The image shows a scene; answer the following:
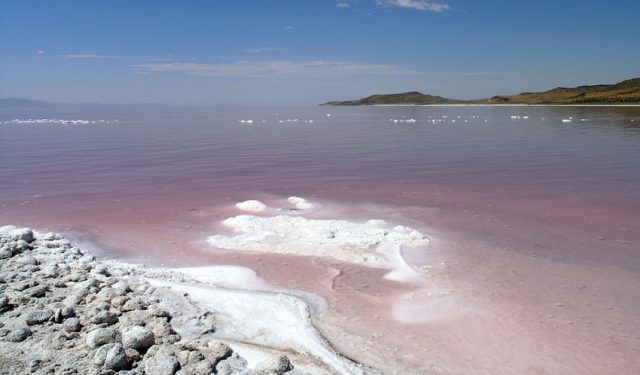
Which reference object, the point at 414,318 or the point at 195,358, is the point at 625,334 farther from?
the point at 195,358

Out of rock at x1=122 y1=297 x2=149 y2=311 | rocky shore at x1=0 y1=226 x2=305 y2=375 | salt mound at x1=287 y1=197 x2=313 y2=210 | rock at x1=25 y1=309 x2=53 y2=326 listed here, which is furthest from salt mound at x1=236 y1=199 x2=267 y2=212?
rock at x1=25 y1=309 x2=53 y2=326

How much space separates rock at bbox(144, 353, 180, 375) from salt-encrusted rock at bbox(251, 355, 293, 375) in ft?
2.51

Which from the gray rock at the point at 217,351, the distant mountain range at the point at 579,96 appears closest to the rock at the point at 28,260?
the gray rock at the point at 217,351

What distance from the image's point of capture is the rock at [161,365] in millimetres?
4520

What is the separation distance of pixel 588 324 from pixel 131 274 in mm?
6300

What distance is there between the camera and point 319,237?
8953 millimetres

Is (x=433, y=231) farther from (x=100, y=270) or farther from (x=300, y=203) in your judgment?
(x=100, y=270)

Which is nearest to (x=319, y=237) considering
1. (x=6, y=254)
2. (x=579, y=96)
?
(x=6, y=254)

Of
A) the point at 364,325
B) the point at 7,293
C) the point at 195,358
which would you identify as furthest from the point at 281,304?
the point at 7,293

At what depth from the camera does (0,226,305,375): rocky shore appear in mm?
4641

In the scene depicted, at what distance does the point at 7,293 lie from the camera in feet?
20.2

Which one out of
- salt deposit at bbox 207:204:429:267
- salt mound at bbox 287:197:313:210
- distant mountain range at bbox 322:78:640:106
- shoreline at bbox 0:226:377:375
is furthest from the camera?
distant mountain range at bbox 322:78:640:106

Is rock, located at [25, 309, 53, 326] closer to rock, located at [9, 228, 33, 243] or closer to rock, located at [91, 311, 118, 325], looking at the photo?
rock, located at [91, 311, 118, 325]

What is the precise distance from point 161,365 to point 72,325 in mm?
1389
